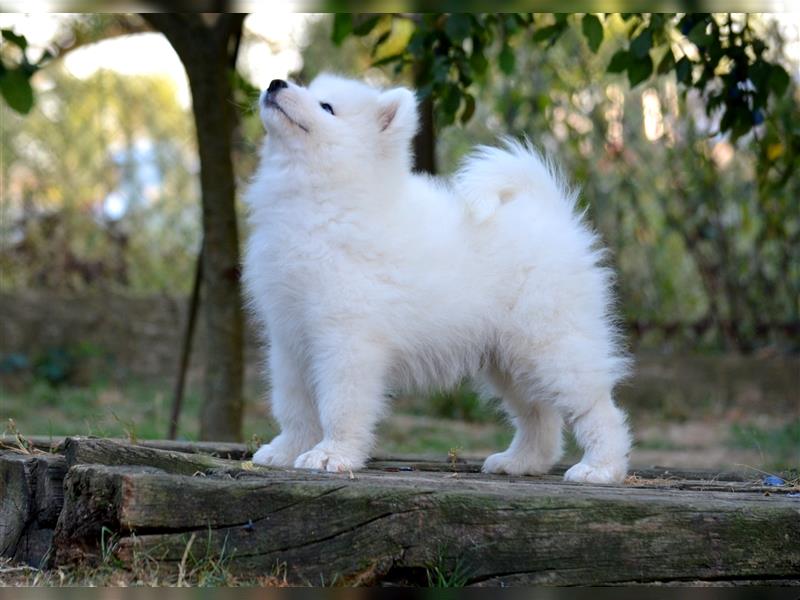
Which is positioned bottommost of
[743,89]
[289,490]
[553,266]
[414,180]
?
[289,490]

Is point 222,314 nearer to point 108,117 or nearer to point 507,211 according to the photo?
point 507,211

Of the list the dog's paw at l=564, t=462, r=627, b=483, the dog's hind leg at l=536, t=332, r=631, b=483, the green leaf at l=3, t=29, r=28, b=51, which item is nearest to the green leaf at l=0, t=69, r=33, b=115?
the green leaf at l=3, t=29, r=28, b=51

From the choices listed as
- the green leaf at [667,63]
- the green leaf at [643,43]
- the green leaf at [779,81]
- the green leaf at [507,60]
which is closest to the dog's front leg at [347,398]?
the green leaf at [643,43]

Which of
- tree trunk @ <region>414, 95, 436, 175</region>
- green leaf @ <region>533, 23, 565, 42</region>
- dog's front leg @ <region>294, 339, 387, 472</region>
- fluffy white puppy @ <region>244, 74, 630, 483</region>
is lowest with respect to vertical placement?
dog's front leg @ <region>294, 339, 387, 472</region>

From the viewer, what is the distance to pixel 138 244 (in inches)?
374

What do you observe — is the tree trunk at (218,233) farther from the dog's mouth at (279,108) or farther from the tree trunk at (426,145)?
the dog's mouth at (279,108)

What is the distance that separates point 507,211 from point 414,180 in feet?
1.20

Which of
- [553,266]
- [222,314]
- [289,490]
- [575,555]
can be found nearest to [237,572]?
[289,490]

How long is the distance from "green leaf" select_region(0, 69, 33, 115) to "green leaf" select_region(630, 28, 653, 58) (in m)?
2.43

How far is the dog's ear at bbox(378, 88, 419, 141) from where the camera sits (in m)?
3.75

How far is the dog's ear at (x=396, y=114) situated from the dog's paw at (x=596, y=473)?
4.34ft

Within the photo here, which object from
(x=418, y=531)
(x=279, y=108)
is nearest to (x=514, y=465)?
(x=418, y=531)

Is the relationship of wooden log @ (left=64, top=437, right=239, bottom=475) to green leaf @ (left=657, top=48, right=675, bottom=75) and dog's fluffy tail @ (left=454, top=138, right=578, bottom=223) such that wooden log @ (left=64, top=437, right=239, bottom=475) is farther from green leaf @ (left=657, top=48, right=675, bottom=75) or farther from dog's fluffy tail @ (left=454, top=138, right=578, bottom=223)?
green leaf @ (left=657, top=48, right=675, bottom=75)

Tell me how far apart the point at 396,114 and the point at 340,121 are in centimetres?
21
